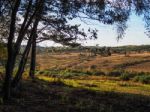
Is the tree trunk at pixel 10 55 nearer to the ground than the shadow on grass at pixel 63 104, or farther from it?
farther from it

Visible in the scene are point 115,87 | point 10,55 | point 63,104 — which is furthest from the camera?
point 115,87

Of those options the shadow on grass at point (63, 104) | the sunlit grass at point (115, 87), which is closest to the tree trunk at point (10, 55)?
the shadow on grass at point (63, 104)

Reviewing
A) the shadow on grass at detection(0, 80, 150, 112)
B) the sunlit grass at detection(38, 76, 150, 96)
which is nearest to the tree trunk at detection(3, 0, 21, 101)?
the shadow on grass at detection(0, 80, 150, 112)

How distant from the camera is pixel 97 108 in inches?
837

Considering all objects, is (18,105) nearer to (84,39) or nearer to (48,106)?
(48,106)

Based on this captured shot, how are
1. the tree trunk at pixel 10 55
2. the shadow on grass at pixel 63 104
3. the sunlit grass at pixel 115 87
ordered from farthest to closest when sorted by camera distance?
the sunlit grass at pixel 115 87 → the shadow on grass at pixel 63 104 → the tree trunk at pixel 10 55

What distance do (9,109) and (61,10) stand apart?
607 cm

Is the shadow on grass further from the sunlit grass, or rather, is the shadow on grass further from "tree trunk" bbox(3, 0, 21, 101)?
the sunlit grass

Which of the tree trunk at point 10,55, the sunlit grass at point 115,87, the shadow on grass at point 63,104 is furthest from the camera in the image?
the sunlit grass at point 115,87

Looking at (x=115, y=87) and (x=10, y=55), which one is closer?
(x=10, y=55)

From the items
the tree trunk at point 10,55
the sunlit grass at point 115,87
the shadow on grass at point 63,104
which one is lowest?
the sunlit grass at point 115,87

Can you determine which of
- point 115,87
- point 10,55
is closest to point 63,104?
point 10,55

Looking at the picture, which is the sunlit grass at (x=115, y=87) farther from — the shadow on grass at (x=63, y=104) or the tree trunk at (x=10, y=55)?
the tree trunk at (x=10, y=55)

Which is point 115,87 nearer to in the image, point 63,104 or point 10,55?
point 63,104
